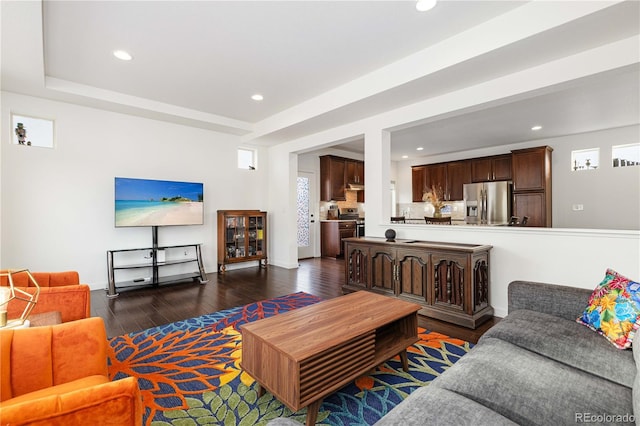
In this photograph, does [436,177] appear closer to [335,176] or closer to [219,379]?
[335,176]

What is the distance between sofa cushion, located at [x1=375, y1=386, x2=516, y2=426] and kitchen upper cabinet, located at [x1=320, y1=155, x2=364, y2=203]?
663cm

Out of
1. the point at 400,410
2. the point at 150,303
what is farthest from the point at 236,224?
the point at 400,410

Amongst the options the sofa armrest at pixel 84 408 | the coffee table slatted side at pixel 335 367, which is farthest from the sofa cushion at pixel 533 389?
the sofa armrest at pixel 84 408

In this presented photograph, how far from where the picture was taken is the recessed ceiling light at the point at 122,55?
126 inches

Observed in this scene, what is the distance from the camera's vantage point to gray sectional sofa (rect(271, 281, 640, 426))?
1119 mm

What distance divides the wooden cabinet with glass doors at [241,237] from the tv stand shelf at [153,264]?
50 cm

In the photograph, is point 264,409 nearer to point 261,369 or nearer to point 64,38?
point 261,369

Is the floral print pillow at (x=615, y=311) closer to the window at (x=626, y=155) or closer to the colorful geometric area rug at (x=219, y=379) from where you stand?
the colorful geometric area rug at (x=219, y=379)

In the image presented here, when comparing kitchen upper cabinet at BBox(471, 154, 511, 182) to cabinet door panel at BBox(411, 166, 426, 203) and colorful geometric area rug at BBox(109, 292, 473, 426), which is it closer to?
cabinet door panel at BBox(411, 166, 426, 203)

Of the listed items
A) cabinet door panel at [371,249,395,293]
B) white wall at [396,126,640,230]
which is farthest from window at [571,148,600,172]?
cabinet door panel at [371,249,395,293]

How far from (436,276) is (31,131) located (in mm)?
5657

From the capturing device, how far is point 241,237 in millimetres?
5961

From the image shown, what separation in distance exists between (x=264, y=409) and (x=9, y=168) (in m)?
4.64

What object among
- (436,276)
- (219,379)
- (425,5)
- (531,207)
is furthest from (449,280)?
(531,207)
